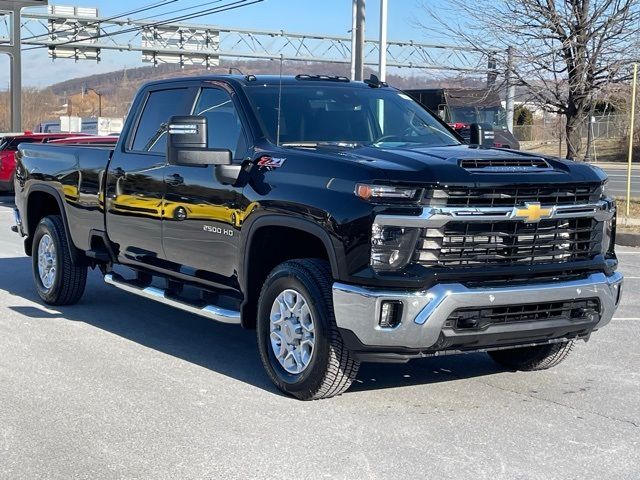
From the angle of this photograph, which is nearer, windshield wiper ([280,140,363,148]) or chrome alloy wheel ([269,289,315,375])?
chrome alloy wheel ([269,289,315,375])

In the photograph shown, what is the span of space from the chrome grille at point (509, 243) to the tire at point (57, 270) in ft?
14.6

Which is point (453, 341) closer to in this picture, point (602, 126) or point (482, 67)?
point (482, 67)

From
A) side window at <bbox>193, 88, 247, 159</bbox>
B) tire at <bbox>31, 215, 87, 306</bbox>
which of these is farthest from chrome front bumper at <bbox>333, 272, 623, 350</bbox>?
tire at <bbox>31, 215, 87, 306</bbox>

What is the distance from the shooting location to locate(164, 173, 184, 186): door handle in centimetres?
702

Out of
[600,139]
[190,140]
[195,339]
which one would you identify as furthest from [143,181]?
[600,139]

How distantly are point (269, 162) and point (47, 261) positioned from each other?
3.78 metres

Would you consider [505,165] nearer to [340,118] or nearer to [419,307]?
[419,307]

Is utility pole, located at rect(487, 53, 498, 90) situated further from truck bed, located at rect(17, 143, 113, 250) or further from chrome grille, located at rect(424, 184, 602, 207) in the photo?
chrome grille, located at rect(424, 184, 602, 207)

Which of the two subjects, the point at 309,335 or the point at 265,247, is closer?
the point at 309,335

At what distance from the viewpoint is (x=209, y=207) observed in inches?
263

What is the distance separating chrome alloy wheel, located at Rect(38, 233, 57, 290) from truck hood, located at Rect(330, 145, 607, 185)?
3.98 metres

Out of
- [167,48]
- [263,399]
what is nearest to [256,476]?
[263,399]

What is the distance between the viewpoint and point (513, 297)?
18.1 ft

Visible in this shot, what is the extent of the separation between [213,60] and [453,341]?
4871cm
